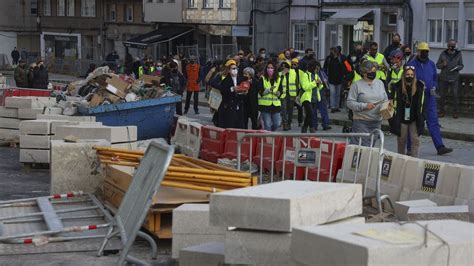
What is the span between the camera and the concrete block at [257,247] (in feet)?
22.7

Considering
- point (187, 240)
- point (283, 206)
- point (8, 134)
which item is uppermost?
point (283, 206)

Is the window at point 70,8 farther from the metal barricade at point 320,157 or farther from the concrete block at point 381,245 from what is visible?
the concrete block at point 381,245

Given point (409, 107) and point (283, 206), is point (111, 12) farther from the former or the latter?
point (283, 206)

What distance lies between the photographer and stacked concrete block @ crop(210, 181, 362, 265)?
22.8 feet

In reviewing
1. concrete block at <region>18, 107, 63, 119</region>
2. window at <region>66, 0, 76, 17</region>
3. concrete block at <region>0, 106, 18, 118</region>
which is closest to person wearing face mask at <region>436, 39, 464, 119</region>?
concrete block at <region>18, 107, 63, 119</region>

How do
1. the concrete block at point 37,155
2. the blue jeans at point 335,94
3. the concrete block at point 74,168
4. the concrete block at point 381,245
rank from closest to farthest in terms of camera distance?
the concrete block at point 381,245 < the concrete block at point 74,168 < the concrete block at point 37,155 < the blue jeans at point 335,94

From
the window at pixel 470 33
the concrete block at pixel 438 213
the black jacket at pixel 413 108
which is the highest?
the window at pixel 470 33

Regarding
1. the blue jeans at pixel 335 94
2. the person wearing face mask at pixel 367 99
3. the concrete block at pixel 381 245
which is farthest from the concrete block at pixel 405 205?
Answer: the blue jeans at pixel 335 94

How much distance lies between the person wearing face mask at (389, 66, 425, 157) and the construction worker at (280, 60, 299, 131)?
6.71 metres

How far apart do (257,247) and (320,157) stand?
5376 millimetres

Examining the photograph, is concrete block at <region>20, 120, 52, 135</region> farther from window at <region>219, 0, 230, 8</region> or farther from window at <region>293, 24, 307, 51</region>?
window at <region>219, 0, 230, 8</region>

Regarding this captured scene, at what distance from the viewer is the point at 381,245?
5918mm

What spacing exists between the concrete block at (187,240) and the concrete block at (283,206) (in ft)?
4.82

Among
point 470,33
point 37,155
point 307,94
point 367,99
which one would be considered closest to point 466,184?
point 367,99
